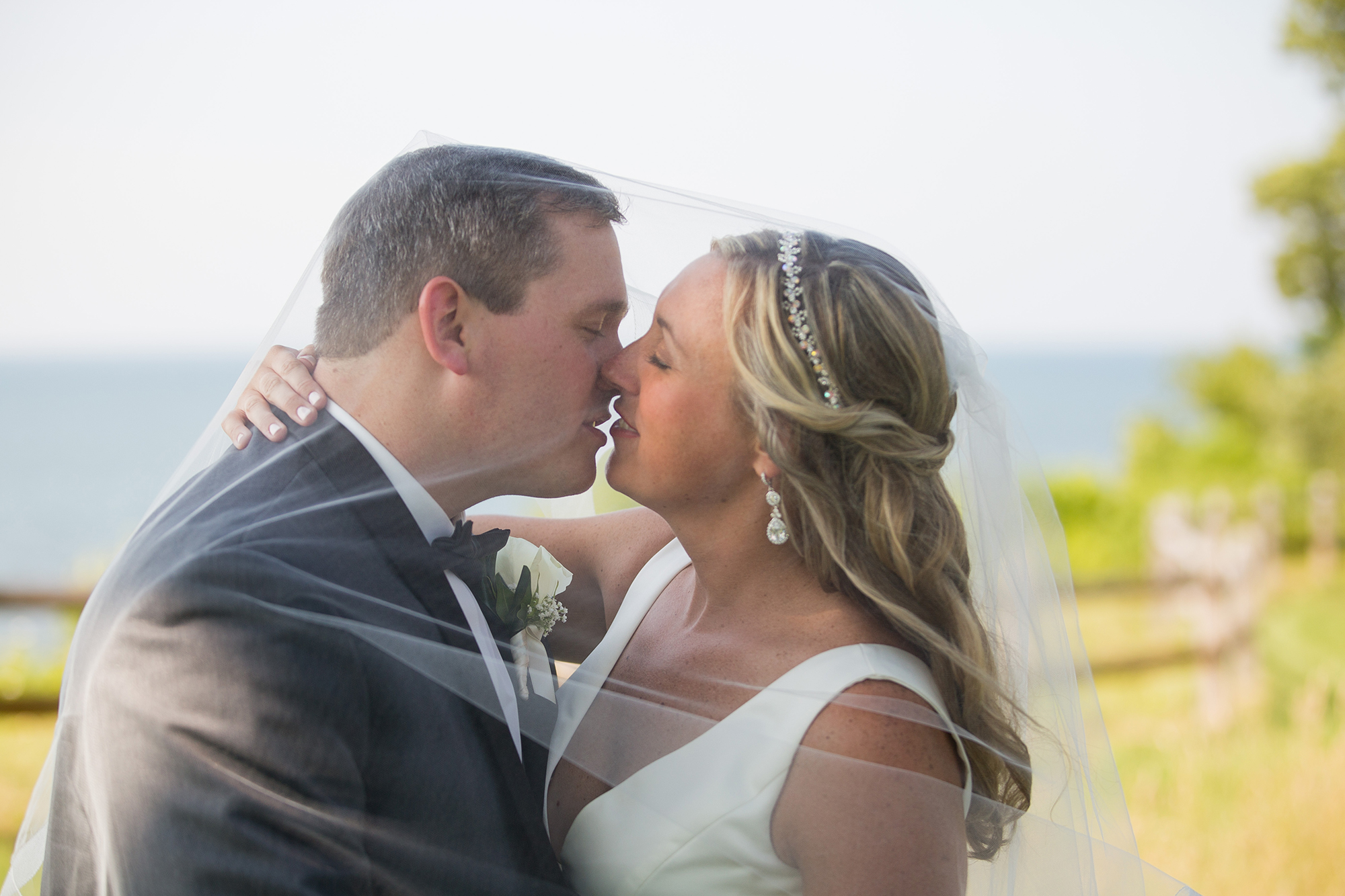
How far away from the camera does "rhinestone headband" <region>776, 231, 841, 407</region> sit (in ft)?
5.73

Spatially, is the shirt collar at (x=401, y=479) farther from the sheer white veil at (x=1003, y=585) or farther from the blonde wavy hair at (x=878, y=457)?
the blonde wavy hair at (x=878, y=457)

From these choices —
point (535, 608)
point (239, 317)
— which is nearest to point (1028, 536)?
point (535, 608)

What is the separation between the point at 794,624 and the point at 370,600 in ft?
2.72

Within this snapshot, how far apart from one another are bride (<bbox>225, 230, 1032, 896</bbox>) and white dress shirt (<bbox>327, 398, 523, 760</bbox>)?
0.15 m

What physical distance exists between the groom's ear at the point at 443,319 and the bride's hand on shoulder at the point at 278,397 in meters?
0.24

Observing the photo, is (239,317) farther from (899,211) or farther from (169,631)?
(899,211)

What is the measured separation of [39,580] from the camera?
397 cm

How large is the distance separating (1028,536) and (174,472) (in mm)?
1890

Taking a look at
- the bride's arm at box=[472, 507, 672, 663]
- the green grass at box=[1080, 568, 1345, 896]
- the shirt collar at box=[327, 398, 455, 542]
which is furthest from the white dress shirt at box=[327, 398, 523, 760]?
the green grass at box=[1080, 568, 1345, 896]

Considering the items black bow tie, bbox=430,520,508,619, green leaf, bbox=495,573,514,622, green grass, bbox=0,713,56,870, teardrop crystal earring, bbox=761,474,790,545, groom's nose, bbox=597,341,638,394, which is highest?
groom's nose, bbox=597,341,638,394

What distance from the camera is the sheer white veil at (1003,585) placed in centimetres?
194

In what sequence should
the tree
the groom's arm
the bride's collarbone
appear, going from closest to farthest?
the groom's arm, the bride's collarbone, the tree

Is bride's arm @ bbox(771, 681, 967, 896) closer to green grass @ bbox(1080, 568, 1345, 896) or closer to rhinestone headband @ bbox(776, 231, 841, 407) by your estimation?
rhinestone headband @ bbox(776, 231, 841, 407)

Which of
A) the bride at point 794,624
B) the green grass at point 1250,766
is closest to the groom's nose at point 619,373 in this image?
the bride at point 794,624
